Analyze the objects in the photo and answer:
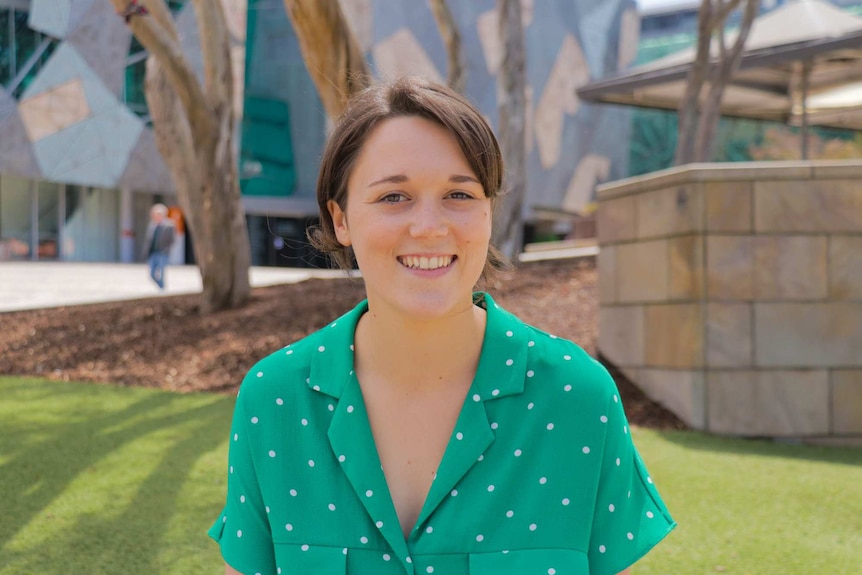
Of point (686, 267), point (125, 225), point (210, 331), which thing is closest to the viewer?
point (686, 267)

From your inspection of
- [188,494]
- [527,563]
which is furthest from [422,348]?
[188,494]

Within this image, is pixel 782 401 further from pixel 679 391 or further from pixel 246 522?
pixel 246 522

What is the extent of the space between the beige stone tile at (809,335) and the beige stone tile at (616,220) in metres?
1.26

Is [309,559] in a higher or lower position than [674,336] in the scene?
lower

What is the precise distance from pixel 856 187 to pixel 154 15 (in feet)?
21.6

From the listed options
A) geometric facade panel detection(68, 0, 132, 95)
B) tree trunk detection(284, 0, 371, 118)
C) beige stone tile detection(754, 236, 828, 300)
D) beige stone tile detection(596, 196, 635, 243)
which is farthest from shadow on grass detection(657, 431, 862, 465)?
geometric facade panel detection(68, 0, 132, 95)

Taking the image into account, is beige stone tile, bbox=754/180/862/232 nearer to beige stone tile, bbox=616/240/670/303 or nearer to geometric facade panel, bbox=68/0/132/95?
beige stone tile, bbox=616/240/670/303

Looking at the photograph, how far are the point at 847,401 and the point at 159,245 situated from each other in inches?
508

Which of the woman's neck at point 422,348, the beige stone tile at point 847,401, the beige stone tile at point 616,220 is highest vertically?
the beige stone tile at point 616,220

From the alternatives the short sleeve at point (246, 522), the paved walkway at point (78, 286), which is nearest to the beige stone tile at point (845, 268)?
the short sleeve at point (246, 522)

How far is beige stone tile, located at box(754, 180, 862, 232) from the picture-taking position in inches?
253

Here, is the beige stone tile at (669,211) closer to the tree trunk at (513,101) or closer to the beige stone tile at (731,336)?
the beige stone tile at (731,336)

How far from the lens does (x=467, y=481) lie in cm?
180

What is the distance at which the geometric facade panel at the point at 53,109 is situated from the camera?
92.2 feet
